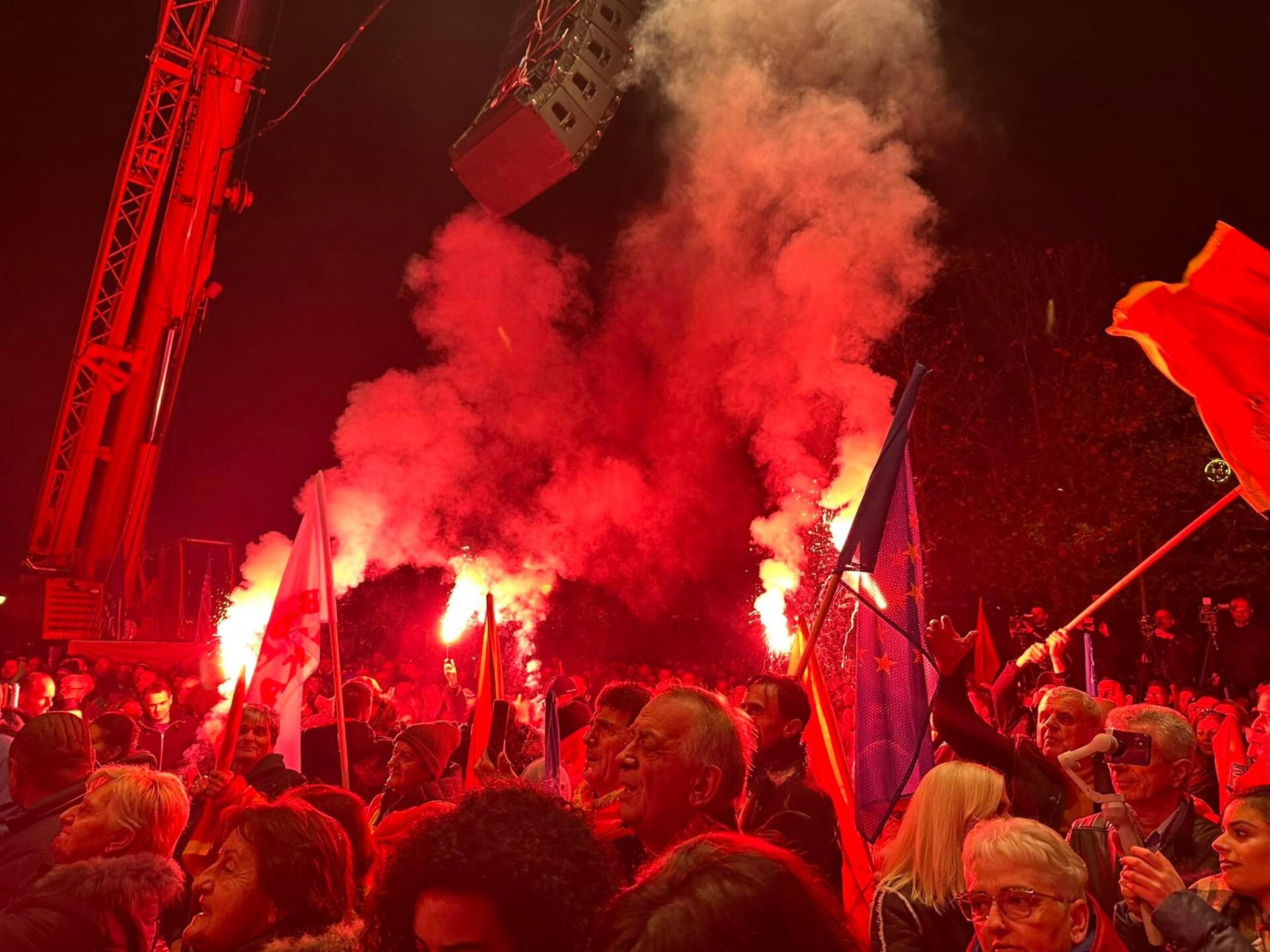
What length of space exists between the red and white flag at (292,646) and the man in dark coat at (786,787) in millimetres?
2471

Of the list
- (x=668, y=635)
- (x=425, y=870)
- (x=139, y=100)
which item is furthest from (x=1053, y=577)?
(x=425, y=870)

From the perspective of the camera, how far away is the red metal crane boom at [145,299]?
63.8ft

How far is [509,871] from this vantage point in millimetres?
2164

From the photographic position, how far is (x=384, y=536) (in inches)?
872

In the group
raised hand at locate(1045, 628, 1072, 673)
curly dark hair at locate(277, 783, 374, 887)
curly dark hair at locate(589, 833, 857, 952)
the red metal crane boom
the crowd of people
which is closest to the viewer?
curly dark hair at locate(589, 833, 857, 952)

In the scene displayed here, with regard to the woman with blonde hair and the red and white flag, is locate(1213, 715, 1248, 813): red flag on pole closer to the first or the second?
the woman with blonde hair

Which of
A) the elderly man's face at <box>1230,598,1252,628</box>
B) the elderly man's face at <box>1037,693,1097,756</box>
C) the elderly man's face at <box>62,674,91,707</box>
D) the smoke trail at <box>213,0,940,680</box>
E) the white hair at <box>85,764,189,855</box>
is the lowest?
the white hair at <box>85,764,189,855</box>

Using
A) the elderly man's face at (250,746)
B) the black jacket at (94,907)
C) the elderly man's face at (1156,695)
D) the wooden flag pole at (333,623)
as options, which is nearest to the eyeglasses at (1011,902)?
the black jacket at (94,907)

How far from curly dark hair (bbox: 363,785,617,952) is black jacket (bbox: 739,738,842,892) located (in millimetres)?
1752

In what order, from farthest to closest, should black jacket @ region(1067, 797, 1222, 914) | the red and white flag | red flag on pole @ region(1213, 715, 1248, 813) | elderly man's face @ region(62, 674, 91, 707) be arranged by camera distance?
elderly man's face @ region(62, 674, 91, 707) < red flag on pole @ region(1213, 715, 1248, 813) < the red and white flag < black jacket @ region(1067, 797, 1222, 914)

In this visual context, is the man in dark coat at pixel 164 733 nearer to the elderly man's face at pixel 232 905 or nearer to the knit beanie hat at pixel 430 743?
the knit beanie hat at pixel 430 743

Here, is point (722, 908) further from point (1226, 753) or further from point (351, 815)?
point (1226, 753)

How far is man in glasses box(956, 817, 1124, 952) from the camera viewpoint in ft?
9.67

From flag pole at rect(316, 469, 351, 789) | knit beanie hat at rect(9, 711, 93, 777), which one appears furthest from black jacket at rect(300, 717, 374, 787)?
knit beanie hat at rect(9, 711, 93, 777)
